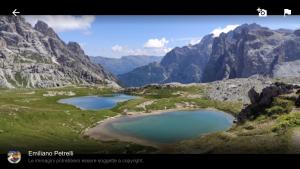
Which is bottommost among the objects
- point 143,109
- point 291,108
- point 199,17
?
point 143,109

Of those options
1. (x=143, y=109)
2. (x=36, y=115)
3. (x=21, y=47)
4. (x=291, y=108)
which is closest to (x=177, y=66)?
(x=21, y=47)
